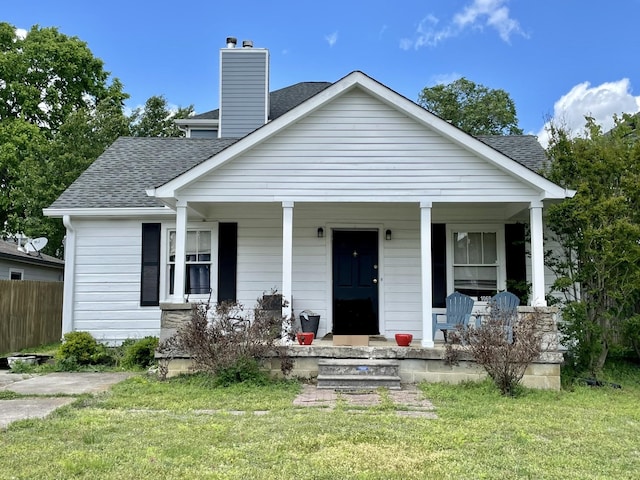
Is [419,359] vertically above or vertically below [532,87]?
below

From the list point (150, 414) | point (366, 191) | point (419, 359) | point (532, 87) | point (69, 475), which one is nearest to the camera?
point (69, 475)

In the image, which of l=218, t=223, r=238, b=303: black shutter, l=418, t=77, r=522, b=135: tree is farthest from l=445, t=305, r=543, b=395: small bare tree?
l=418, t=77, r=522, b=135: tree

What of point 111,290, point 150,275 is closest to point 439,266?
point 150,275

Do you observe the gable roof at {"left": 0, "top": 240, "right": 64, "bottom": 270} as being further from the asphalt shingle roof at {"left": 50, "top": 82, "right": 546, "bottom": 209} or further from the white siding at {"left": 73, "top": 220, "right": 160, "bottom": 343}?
the white siding at {"left": 73, "top": 220, "right": 160, "bottom": 343}

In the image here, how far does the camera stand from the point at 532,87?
21.2 meters

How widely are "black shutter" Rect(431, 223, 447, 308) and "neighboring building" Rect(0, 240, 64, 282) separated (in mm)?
11571

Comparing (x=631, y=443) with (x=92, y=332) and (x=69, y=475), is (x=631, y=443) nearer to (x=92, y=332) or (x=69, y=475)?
(x=69, y=475)

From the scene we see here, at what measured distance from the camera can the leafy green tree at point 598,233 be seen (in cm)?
702

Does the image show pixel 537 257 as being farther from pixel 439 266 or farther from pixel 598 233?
pixel 439 266

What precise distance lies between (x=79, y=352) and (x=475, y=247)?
7.02m

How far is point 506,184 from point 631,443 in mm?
4056

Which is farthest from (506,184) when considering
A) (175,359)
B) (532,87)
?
(532,87)

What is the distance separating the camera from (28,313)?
11234 millimetres

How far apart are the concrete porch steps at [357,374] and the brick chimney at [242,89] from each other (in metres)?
8.32
